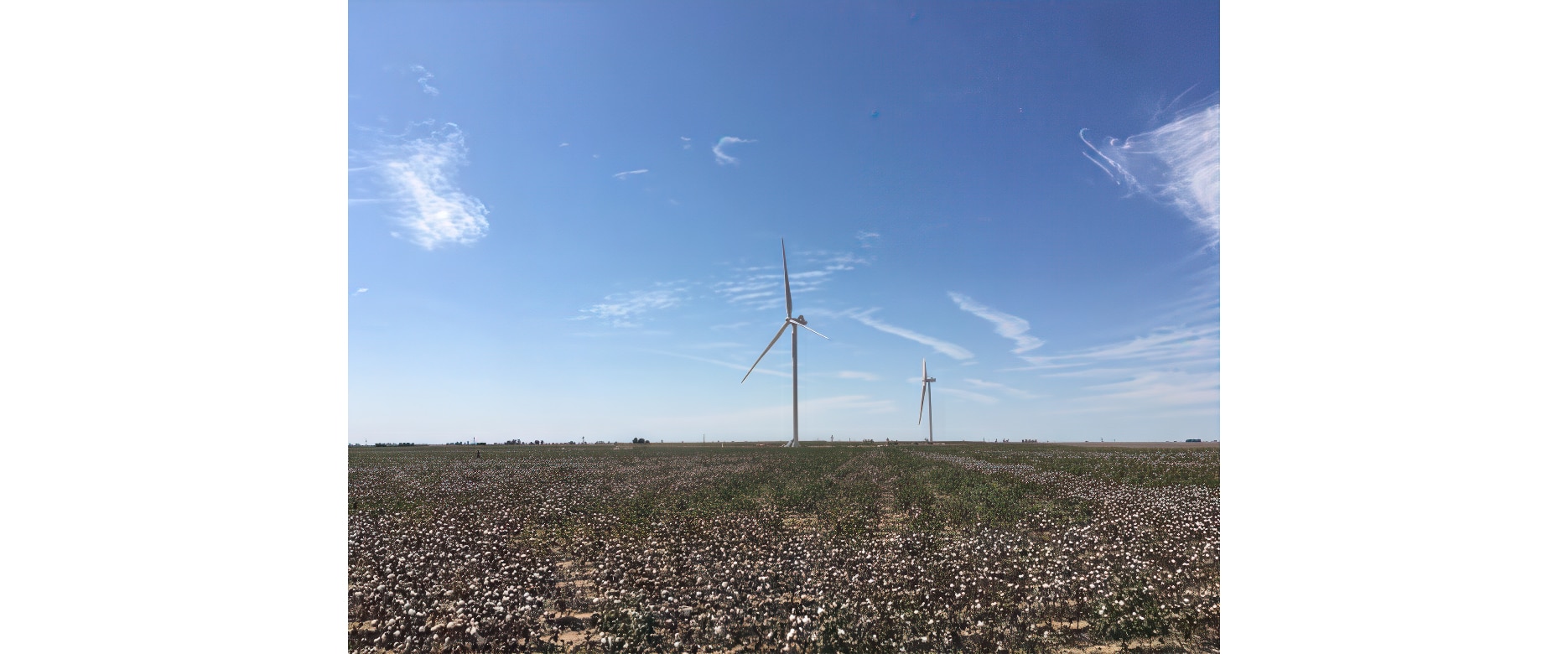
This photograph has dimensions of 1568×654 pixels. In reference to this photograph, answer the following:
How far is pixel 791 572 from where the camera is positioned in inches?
362

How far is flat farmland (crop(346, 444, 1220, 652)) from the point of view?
23.3 feet

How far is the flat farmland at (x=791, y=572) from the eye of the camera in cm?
711

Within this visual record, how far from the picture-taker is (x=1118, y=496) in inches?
642

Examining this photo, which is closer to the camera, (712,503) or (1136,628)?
(1136,628)
